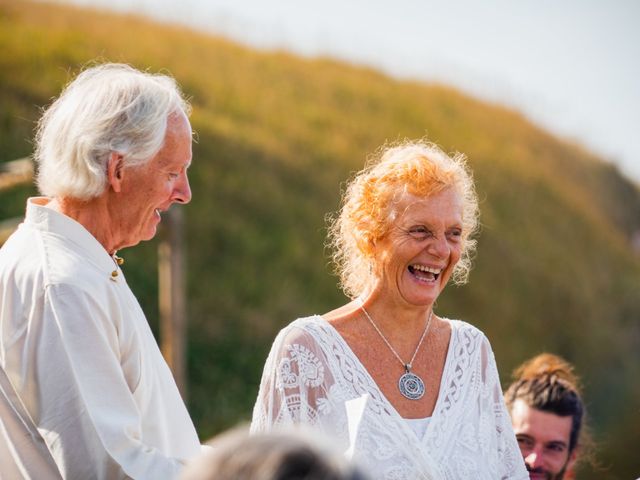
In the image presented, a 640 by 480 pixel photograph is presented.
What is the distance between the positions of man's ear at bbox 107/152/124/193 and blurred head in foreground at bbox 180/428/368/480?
55.4 inches

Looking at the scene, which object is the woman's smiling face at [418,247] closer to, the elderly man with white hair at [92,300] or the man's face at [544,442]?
the elderly man with white hair at [92,300]

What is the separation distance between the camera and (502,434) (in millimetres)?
3471

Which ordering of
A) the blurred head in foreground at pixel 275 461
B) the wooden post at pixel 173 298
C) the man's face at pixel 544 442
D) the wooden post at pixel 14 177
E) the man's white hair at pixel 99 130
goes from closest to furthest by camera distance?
the blurred head in foreground at pixel 275 461, the man's white hair at pixel 99 130, the man's face at pixel 544 442, the wooden post at pixel 14 177, the wooden post at pixel 173 298

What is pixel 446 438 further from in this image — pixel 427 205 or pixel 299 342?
pixel 427 205

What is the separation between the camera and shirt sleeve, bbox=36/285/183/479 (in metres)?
2.58

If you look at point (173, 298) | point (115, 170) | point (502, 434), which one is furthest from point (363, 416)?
point (173, 298)

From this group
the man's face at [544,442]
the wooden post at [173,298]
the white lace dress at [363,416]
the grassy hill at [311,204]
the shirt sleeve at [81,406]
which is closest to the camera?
the shirt sleeve at [81,406]

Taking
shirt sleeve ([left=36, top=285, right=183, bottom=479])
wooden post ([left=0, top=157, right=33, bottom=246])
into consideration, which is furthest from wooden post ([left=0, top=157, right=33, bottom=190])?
shirt sleeve ([left=36, top=285, right=183, bottom=479])

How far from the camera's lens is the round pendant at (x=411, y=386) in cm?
336

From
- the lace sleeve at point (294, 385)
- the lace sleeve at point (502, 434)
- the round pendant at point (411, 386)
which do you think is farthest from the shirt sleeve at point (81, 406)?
the lace sleeve at point (502, 434)

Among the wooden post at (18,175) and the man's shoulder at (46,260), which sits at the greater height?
the man's shoulder at (46,260)

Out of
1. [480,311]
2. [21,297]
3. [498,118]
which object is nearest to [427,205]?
[21,297]

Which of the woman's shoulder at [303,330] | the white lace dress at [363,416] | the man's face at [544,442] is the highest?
the woman's shoulder at [303,330]

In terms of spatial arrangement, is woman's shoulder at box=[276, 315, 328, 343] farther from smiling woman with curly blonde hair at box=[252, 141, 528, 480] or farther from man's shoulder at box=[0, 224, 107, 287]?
man's shoulder at box=[0, 224, 107, 287]
